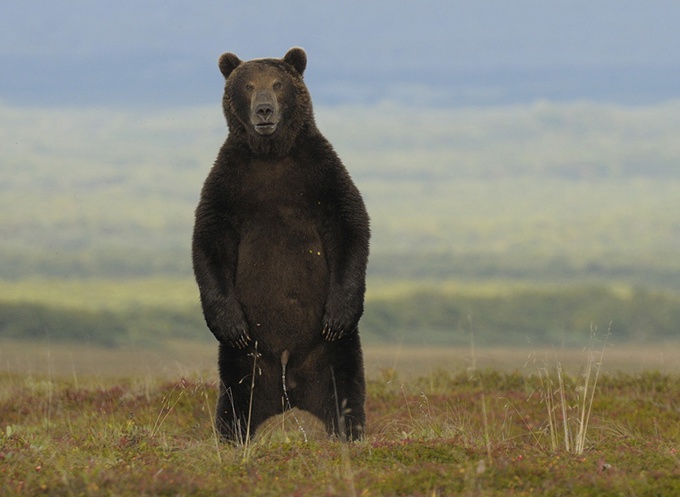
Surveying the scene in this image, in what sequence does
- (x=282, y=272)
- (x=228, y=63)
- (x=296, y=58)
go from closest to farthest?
(x=282, y=272)
(x=296, y=58)
(x=228, y=63)

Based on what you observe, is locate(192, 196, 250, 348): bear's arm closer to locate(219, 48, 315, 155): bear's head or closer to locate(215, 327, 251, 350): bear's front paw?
locate(215, 327, 251, 350): bear's front paw

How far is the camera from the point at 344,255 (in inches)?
378

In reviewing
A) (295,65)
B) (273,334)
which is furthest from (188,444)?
(295,65)

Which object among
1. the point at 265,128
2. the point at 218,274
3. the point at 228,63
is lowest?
the point at 218,274

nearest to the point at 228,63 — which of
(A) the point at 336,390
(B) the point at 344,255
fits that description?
(B) the point at 344,255

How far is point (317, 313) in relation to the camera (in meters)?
9.70

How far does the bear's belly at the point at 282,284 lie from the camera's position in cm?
955

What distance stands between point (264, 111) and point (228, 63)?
1287 mm

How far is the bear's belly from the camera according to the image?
9555 mm

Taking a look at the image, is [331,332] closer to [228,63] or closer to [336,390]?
[336,390]

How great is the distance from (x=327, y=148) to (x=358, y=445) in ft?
9.32

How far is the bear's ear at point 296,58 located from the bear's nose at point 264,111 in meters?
1.08

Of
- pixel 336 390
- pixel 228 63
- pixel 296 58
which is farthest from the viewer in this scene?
pixel 228 63

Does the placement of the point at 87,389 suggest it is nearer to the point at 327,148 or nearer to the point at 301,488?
the point at 327,148
